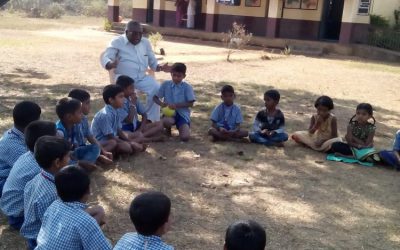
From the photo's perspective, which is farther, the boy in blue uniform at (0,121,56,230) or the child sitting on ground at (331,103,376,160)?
the child sitting on ground at (331,103,376,160)

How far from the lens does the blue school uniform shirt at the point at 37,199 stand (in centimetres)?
285

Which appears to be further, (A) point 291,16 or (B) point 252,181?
(A) point 291,16

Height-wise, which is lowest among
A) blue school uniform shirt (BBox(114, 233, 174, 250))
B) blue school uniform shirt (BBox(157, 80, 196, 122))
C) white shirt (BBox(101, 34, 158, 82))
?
blue school uniform shirt (BBox(114, 233, 174, 250))

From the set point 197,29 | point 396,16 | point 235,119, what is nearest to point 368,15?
point 396,16

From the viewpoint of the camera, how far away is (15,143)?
355 centimetres

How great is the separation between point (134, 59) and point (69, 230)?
412 centimetres

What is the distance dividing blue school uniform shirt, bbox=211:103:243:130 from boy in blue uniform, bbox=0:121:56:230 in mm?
2836

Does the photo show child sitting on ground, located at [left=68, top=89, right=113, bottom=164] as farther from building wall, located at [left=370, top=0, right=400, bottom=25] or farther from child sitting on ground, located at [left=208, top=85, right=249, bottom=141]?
building wall, located at [left=370, top=0, right=400, bottom=25]

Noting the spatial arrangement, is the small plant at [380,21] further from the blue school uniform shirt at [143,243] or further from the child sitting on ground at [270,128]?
the blue school uniform shirt at [143,243]

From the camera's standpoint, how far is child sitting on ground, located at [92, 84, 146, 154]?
479 centimetres

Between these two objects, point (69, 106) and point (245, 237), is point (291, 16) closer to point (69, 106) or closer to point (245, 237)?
point (69, 106)

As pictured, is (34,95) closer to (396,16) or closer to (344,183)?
(344,183)


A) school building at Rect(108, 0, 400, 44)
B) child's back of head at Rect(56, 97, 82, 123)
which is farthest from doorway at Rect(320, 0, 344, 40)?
child's back of head at Rect(56, 97, 82, 123)

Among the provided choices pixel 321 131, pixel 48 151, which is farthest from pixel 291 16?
pixel 48 151
